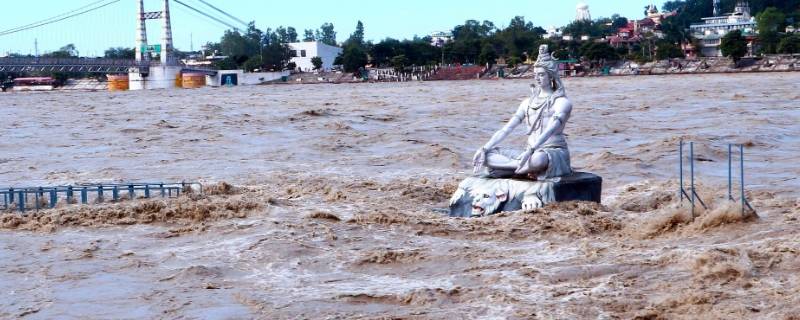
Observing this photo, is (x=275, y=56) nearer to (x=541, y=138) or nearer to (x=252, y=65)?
(x=252, y=65)

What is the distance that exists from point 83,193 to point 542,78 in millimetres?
6374

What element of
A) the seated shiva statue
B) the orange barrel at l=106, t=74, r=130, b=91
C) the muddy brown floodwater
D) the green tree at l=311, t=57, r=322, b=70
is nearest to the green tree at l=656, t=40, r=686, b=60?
the green tree at l=311, t=57, r=322, b=70

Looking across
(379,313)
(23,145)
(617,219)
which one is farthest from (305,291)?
(23,145)

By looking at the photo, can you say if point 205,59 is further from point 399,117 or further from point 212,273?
point 212,273

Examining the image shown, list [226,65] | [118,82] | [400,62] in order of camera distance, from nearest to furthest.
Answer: [118,82] → [400,62] → [226,65]

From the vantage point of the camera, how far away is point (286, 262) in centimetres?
1242

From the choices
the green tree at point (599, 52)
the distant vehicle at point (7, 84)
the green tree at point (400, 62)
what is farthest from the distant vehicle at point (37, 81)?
the green tree at point (599, 52)

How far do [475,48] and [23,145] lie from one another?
108 m

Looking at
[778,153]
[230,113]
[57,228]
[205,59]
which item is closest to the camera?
[57,228]

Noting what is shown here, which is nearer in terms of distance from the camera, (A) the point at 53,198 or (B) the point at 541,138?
(B) the point at 541,138

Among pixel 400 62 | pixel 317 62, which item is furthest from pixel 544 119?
pixel 317 62

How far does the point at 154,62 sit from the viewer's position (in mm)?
125500

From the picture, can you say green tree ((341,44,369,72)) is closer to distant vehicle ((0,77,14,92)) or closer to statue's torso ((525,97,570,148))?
distant vehicle ((0,77,14,92))

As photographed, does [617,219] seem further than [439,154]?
No
